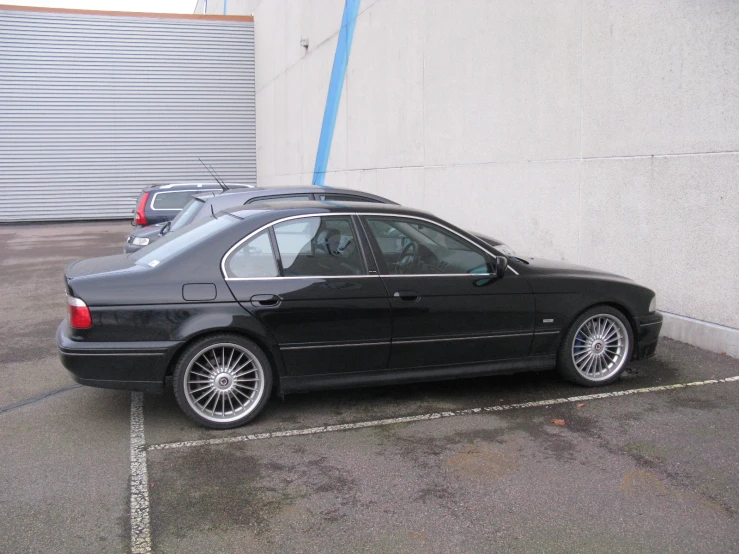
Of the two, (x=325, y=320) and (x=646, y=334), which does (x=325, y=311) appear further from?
(x=646, y=334)

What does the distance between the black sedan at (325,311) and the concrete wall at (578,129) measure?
5.42 ft

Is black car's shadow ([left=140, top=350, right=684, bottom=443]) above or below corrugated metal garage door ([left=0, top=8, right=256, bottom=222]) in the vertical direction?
below

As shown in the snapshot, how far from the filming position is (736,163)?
6750 millimetres

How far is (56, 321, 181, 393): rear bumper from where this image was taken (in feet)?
16.1

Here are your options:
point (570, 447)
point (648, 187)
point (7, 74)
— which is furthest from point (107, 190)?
point (570, 447)

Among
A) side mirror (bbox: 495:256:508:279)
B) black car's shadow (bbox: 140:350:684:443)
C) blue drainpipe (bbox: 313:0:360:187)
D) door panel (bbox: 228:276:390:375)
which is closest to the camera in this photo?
door panel (bbox: 228:276:390:375)

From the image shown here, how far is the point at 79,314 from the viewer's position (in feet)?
16.2

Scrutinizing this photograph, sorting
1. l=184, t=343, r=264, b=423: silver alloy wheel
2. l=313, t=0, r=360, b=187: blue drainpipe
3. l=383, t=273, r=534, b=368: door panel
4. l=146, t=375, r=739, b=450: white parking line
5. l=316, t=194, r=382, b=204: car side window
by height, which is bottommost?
l=146, t=375, r=739, b=450: white parking line

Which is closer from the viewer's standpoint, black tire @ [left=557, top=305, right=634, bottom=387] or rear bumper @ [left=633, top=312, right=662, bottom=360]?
black tire @ [left=557, top=305, right=634, bottom=387]

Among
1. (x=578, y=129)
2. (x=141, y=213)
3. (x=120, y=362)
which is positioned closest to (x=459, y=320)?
(x=120, y=362)

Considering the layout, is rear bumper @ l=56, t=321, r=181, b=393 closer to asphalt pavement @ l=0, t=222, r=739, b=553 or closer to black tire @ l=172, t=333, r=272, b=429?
black tire @ l=172, t=333, r=272, b=429

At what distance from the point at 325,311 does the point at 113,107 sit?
→ 23.9 m

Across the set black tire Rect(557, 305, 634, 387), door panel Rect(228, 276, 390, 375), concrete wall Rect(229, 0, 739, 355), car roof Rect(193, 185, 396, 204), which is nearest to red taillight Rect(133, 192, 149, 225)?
concrete wall Rect(229, 0, 739, 355)

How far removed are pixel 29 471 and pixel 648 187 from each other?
637 cm
